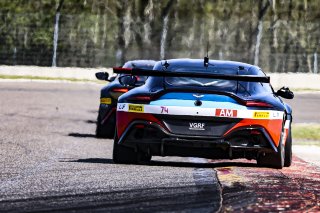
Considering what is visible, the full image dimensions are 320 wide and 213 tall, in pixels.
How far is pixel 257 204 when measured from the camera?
8.37 m

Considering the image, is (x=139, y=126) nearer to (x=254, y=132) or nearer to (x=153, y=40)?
(x=254, y=132)

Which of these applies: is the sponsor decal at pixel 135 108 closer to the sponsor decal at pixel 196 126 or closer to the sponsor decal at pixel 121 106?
the sponsor decal at pixel 121 106

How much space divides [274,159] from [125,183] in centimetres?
310

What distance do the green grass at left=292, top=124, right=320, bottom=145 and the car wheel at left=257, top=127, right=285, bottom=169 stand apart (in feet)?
28.6

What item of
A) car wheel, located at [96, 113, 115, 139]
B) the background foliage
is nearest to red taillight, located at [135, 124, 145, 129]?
car wheel, located at [96, 113, 115, 139]

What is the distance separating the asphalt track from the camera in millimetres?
8312

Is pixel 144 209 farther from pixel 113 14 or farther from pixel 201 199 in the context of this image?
pixel 113 14

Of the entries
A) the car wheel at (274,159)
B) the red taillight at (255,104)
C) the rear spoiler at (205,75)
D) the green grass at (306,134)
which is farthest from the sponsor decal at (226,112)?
the green grass at (306,134)

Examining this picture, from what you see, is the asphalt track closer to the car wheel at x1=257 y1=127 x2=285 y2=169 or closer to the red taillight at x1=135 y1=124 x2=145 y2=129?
the car wheel at x1=257 y1=127 x2=285 y2=169

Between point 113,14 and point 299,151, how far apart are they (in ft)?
120

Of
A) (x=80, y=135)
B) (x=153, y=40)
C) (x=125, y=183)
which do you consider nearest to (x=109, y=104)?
(x=80, y=135)

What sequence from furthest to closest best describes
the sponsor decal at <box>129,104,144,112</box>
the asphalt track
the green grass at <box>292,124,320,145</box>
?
1. the green grass at <box>292,124,320,145</box>
2. the sponsor decal at <box>129,104,144,112</box>
3. the asphalt track

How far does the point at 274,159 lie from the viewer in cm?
1270

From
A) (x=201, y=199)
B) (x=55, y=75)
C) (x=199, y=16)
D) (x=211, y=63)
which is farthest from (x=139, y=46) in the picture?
(x=201, y=199)
